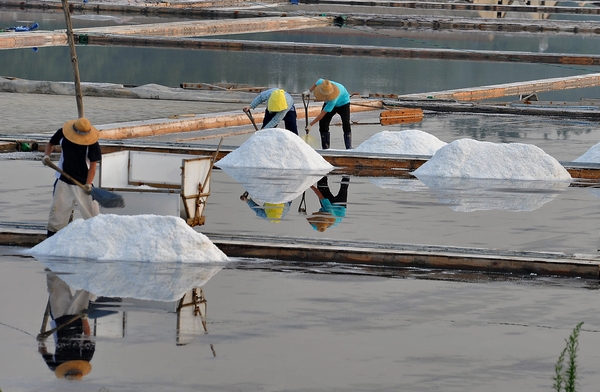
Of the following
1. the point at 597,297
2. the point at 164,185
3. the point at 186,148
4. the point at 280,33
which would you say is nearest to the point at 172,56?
the point at 280,33

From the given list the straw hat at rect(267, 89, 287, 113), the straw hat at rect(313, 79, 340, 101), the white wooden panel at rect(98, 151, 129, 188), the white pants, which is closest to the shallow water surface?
the white pants

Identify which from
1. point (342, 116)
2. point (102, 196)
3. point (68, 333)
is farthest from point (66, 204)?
point (342, 116)

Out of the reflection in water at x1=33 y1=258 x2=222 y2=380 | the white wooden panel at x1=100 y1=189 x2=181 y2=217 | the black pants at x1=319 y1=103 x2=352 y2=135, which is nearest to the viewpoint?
the reflection in water at x1=33 y1=258 x2=222 y2=380

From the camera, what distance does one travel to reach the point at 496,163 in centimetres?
1492

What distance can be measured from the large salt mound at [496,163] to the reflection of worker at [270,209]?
9.84 feet

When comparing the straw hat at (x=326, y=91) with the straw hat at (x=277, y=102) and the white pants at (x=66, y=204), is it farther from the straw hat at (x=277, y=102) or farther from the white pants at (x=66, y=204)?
the white pants at (x=66, y=204)

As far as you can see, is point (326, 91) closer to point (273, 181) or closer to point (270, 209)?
point (273, 181)

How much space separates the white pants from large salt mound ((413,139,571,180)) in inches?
243

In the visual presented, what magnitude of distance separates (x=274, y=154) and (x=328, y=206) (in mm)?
2540

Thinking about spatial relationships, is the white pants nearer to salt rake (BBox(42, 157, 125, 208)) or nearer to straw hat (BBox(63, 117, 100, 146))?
salt rake (BBox(42, 157, 125, 208))

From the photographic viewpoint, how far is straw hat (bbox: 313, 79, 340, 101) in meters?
16.2

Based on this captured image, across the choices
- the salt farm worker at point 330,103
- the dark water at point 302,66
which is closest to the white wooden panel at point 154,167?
the salt farm worker at point 330,103

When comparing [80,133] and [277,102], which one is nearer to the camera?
[80,133]

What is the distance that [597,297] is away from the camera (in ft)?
29.6
